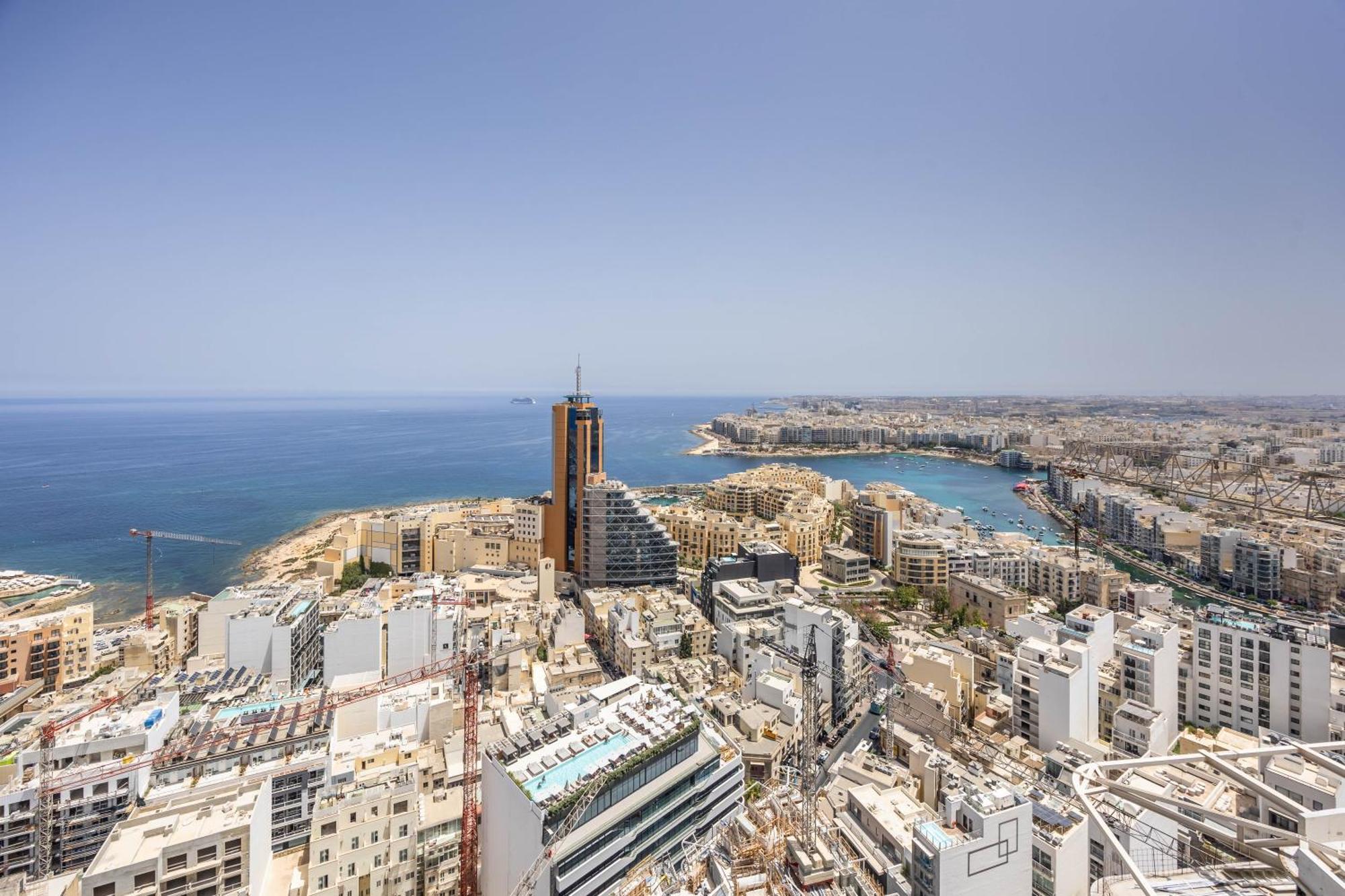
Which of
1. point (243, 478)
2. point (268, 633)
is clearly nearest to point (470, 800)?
point (268, 633)

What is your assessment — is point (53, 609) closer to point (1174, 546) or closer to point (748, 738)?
point (748, 738)

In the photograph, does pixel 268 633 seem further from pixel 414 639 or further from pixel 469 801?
pixel 469 801

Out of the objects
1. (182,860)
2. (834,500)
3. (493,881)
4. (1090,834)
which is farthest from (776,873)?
(834,500)

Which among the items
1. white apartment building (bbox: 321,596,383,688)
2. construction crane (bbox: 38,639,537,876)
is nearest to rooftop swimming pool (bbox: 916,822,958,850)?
construction crane (bbox: 38,639,537,876)

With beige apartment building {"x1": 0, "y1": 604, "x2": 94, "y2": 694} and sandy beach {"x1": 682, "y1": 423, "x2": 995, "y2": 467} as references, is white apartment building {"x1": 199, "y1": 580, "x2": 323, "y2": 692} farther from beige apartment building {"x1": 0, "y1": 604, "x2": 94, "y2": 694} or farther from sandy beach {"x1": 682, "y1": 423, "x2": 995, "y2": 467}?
sandy beach {"x1": 682, "y1": 423, "x2": 995, "y2": 467}

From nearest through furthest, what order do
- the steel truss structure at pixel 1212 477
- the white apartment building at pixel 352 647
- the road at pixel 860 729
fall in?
the road at pixel 860 729, the white apartment building at pixel 352 647, the steel truss structure at pixel 1212 477

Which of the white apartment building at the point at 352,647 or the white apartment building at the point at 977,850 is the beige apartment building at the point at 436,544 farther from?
the white apartment building at the point at 977,850

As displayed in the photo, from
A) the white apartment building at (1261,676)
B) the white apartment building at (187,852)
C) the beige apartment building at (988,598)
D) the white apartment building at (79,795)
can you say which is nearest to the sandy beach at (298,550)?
the white apartment building at (79,795)
